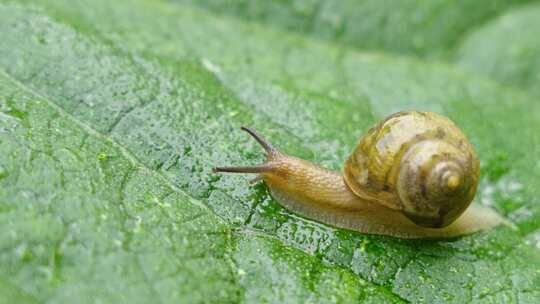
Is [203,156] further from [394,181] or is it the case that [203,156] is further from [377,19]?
[377,19]

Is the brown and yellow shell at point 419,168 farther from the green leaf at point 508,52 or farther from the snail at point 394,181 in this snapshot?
the green leaf at point 508,52

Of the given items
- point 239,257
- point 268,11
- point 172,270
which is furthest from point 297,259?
point 268,11

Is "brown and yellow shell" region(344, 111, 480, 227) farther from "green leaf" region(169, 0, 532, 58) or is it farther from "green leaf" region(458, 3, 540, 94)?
"green leaf" region(458, 3, 540, 94)

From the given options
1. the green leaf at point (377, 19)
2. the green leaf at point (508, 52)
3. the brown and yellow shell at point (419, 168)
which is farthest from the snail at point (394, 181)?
the green leaf at point (508, 52)

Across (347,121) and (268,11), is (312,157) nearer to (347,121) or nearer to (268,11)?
(347,121)

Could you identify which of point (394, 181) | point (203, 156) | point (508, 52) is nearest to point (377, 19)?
point (508, 52)

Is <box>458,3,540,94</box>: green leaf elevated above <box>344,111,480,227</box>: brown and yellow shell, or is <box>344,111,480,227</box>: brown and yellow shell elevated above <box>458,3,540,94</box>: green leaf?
<box>458,3,540,94</box>: green leaf

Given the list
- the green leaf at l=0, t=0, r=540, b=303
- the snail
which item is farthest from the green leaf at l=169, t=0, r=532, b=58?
the snail

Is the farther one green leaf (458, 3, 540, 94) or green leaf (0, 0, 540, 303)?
green leaf (458, 3, 540, 94)
